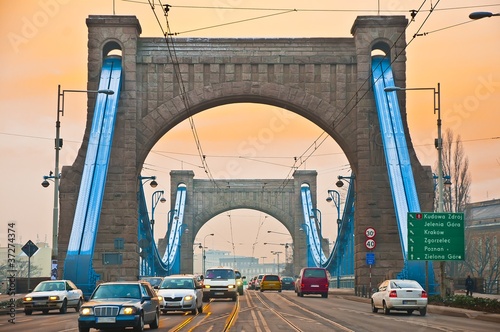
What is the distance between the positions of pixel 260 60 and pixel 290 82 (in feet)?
7.48

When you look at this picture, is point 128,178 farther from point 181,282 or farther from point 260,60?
point 181,282

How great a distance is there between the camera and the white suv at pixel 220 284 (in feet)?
163

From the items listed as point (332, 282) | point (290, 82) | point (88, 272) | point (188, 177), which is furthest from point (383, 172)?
point (188, 177)

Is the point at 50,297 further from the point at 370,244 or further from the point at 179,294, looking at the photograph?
the point at 370,244

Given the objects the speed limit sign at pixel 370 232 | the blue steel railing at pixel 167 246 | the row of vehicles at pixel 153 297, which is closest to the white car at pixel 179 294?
the row of vehicles at pixel 153 297

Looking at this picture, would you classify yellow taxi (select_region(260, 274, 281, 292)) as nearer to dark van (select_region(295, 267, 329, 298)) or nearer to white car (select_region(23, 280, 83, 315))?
dark van (select_region(295, 267, 329, 298))

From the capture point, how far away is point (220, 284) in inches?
1957

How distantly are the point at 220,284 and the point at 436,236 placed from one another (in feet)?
41.8

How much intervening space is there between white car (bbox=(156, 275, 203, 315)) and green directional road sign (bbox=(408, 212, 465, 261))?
12609 mm

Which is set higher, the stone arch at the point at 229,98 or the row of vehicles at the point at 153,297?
the stone arch at the point at 229,98

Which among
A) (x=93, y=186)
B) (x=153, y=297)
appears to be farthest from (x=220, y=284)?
(x=153, y=297)

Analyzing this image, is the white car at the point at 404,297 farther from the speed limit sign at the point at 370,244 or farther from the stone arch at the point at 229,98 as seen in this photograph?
the stone arch at the point at 229,98

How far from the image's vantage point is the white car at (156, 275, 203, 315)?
33594 millimetres

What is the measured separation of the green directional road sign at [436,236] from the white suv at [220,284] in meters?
11.0
